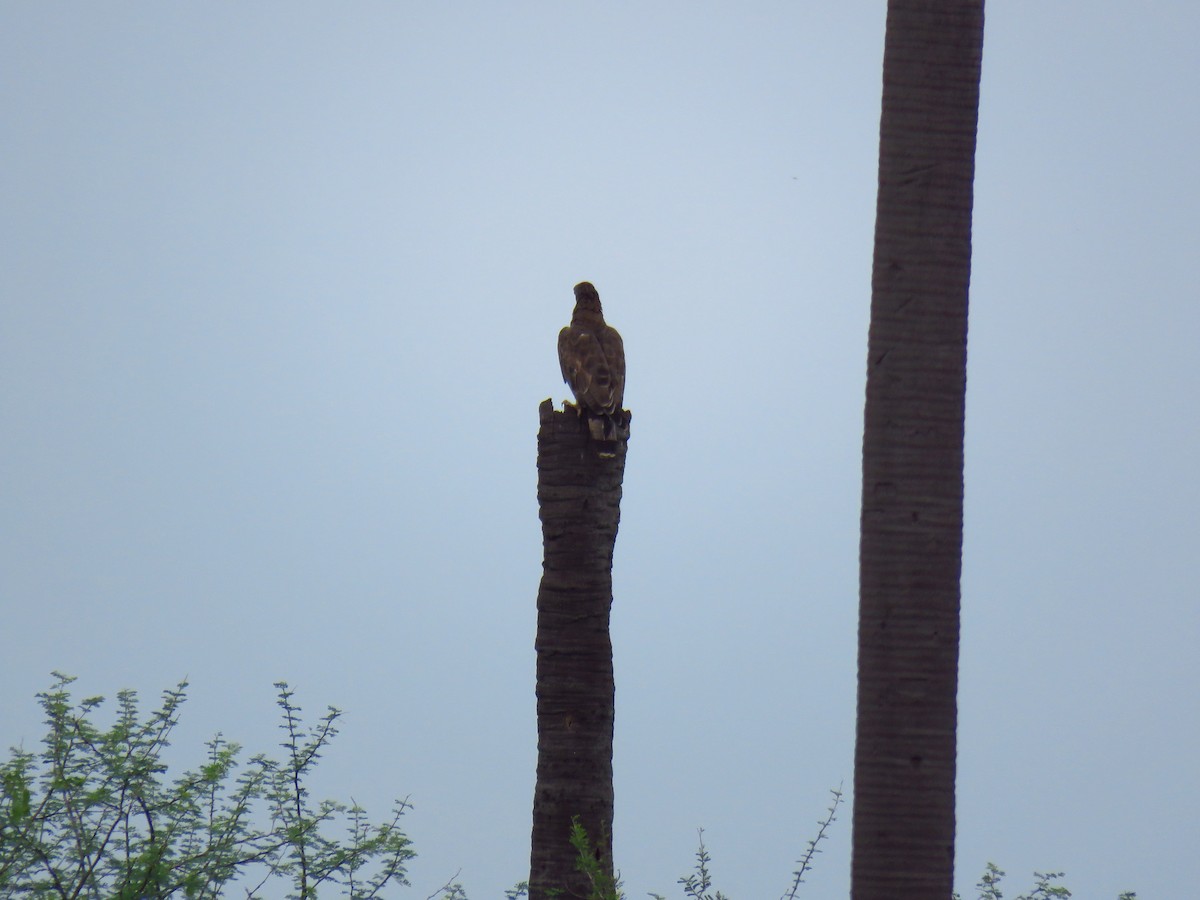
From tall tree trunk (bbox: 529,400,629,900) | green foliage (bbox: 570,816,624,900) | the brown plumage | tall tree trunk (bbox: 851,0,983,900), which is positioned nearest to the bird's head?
the brown plumage

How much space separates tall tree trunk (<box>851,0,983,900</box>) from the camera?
6094 mm

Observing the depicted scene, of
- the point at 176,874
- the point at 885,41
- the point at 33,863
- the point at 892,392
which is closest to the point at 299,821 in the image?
the point at 176,874

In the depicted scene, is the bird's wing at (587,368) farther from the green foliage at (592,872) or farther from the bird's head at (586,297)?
the green foliage at (592,872)

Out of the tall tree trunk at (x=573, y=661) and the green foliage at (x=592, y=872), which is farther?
the tall tree trunk at (x=573, y=661)

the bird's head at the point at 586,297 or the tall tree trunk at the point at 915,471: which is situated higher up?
the bird's head at the point at 586,297

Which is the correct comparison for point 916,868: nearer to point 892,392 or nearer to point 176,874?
point 892,392

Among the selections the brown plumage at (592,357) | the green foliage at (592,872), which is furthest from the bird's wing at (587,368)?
the green foliage at (592,872)

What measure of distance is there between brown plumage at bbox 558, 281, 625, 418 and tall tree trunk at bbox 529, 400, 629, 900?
13.3 inches

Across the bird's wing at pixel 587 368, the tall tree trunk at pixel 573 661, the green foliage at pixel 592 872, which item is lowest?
the green foliage at pixel 592 872

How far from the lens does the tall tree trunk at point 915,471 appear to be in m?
6.09

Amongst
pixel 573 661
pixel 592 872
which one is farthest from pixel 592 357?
pixel 592 872

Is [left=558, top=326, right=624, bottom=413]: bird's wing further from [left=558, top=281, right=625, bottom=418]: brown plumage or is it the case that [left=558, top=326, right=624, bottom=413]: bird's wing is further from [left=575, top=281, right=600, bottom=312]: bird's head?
[left=575, top=281, right=600, bottom=312]: bird's head

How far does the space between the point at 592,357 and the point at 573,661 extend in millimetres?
2461

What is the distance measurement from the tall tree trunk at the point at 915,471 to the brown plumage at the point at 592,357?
3695mm
